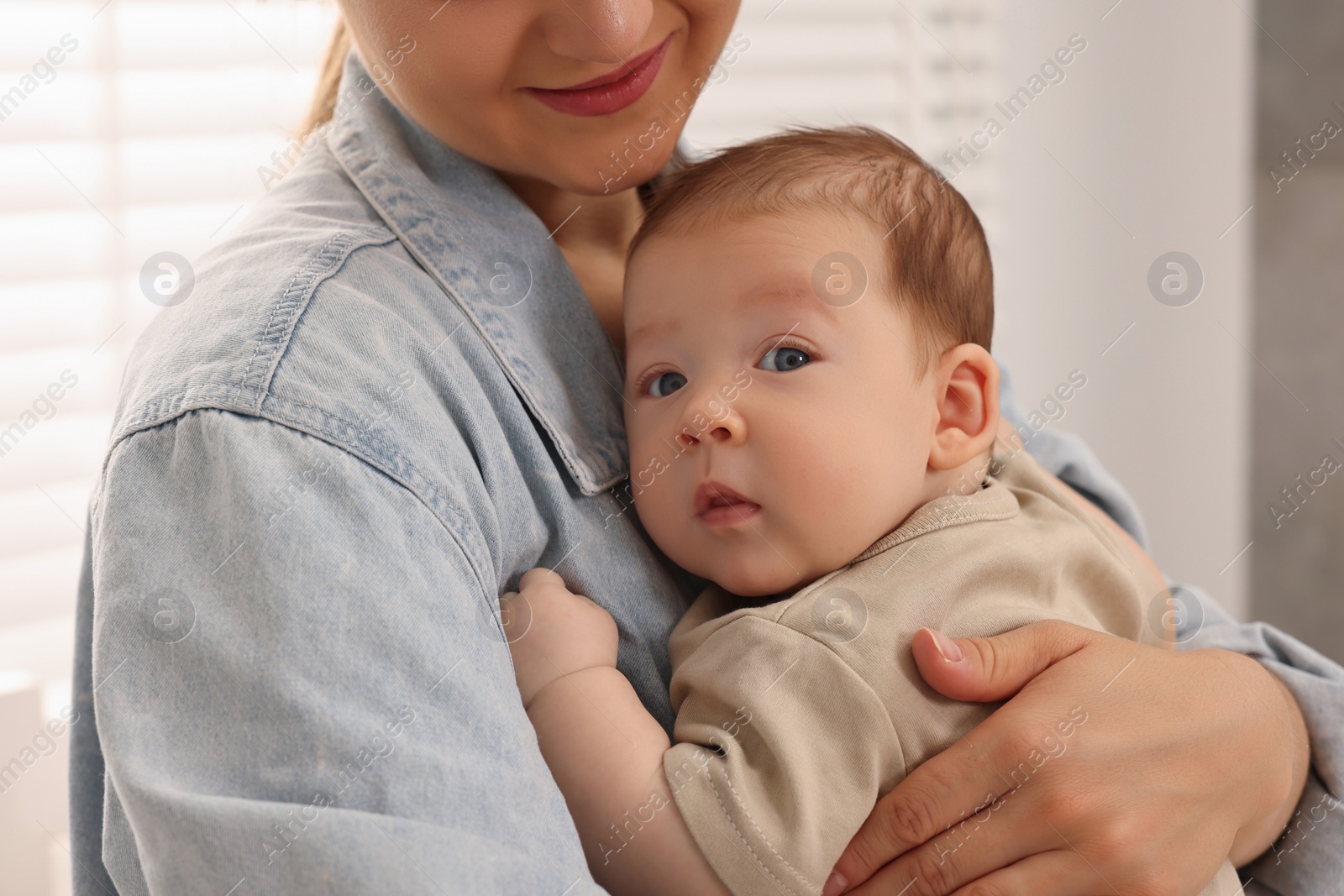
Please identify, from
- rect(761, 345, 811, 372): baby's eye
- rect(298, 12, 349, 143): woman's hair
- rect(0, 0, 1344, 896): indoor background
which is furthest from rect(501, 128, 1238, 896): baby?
rect(0, 0, 1344, 896): indoor background

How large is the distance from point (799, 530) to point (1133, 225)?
1680 mm

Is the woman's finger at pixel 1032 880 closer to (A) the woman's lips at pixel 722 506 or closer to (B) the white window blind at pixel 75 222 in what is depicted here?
(A) the woman's lips at pixel 722 506

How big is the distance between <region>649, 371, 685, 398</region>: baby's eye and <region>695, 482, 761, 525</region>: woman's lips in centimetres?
10

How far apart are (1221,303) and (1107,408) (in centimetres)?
31

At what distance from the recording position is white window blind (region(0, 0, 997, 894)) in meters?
1.26

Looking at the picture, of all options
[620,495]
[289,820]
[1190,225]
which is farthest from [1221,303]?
[289,820]

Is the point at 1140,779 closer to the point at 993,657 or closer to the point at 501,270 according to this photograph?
the point at 993,657

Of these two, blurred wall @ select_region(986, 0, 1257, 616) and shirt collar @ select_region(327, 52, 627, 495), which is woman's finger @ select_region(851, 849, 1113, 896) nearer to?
shirt collar @ select_region(327, 52, 627, 495)

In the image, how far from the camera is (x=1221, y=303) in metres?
2.27

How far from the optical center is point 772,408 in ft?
2.64

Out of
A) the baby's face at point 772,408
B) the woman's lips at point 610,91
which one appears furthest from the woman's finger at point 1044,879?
the woman's lips at point 610,91

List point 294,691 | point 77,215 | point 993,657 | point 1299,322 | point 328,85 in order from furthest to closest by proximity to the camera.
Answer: point 1299,322 < point 77,215 < point 328,85 < point 993,657 < point 294,691

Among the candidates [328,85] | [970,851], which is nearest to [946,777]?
[970,851]

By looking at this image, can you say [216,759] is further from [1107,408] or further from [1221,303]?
[1221,303]
